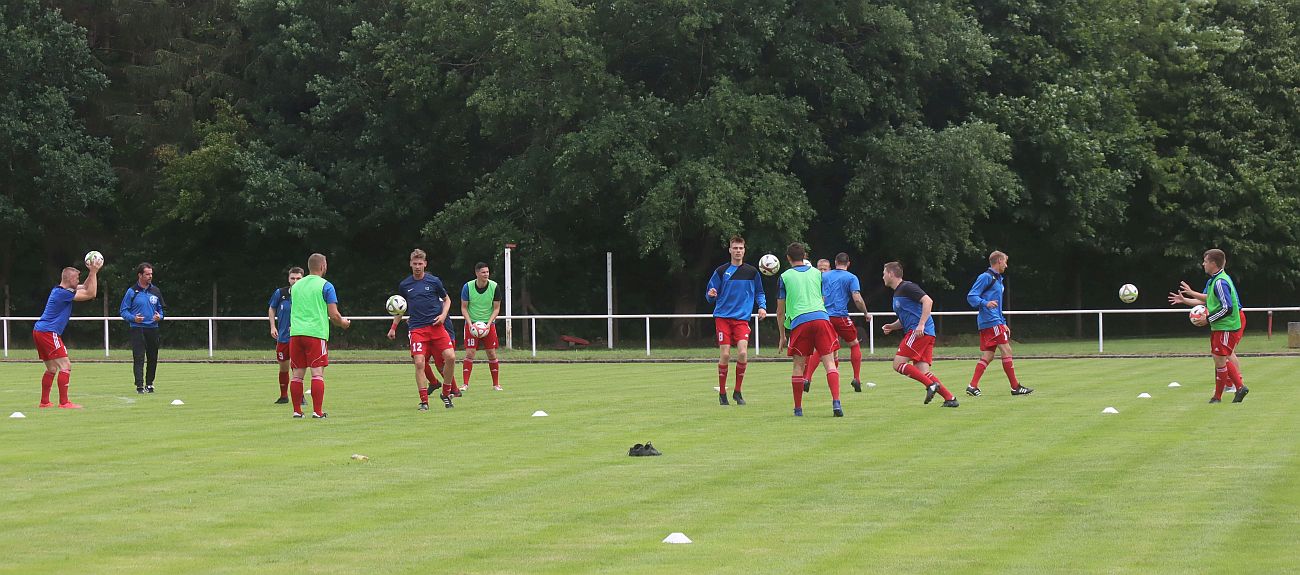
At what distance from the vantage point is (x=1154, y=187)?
155 ft

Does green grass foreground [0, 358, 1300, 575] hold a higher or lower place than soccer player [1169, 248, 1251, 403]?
lower

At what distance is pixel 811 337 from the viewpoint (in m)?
16.9

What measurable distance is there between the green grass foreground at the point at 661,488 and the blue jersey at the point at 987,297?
108 cm

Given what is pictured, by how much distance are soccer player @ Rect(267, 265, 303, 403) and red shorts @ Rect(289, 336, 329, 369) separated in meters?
2.49

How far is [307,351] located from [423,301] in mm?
2349

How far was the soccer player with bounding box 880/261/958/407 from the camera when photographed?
60.0ft

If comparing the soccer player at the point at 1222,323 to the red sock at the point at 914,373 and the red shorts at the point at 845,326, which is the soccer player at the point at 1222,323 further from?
the red shorts at the point at 845,326

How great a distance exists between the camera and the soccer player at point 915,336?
18.3 m

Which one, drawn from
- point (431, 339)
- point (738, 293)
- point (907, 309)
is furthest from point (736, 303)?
point (431, 339)

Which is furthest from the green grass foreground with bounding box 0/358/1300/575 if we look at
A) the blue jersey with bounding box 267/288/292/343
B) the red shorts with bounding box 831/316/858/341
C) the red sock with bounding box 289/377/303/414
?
the red shorts with bounding box 831/316/858/341

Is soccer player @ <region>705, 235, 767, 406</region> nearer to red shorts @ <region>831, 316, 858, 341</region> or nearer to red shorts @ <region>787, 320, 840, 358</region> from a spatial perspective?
red shorts @ <region>787, 320, 840, 358</region>

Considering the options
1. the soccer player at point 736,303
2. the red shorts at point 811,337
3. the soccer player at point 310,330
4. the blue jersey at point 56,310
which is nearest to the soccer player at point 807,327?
the red shorts at point 811,337

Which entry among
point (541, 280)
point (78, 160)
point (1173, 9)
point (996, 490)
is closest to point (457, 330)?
point (541, 280)

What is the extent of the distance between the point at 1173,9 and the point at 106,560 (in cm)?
4653
